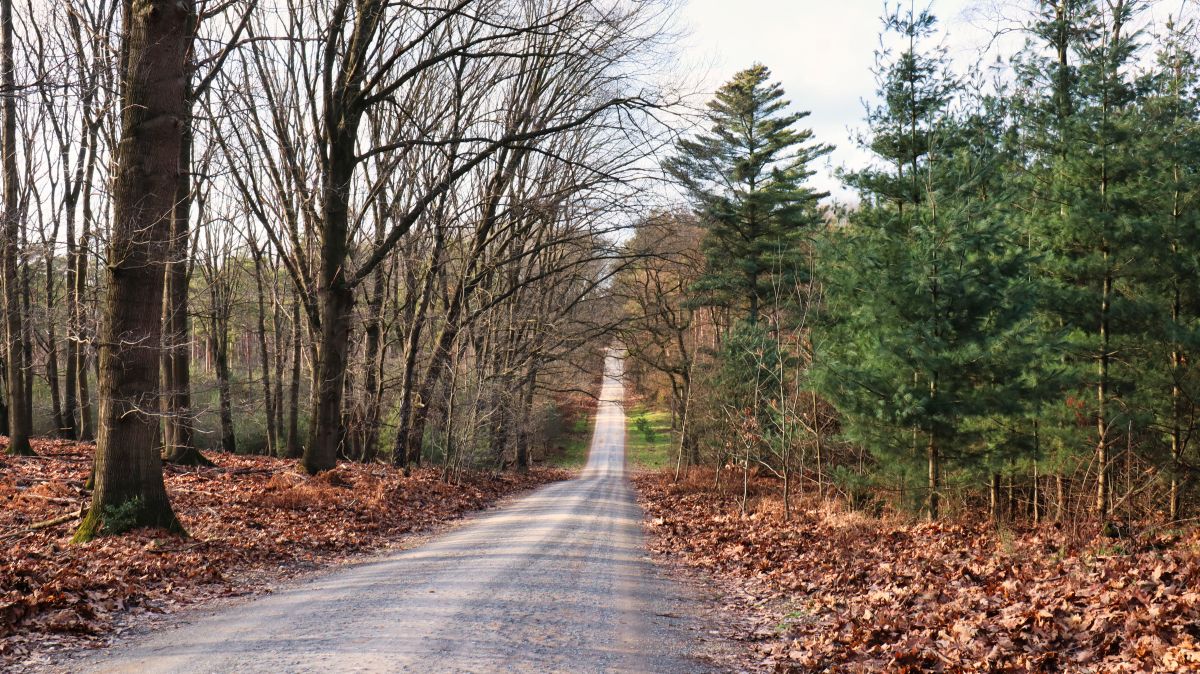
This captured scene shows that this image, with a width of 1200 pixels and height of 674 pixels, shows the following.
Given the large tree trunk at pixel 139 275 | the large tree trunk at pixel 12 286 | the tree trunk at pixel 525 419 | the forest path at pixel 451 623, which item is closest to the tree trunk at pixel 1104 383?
the forest path at pixel 451 623

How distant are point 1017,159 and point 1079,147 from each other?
8835mm

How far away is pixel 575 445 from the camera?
2424 inches

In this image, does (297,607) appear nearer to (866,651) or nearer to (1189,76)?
(866,651)

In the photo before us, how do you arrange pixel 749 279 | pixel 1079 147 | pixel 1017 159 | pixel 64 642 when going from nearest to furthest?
pixel 64 642, pixel 1079 147, pixel 1017 159, pixel 749 279

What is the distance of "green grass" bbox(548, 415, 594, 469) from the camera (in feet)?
178

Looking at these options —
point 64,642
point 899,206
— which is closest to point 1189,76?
point 899,206

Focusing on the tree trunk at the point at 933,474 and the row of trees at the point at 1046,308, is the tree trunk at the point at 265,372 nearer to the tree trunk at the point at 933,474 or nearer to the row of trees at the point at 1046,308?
the row of trees at the point at 1046,308

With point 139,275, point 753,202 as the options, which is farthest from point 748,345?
point 139,275

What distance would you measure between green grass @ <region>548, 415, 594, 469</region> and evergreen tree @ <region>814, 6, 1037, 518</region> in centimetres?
3882

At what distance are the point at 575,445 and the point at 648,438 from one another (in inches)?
227

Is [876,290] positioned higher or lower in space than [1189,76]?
lower

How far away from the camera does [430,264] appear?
2158 centimetres

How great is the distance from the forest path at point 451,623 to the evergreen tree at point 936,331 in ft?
18.8

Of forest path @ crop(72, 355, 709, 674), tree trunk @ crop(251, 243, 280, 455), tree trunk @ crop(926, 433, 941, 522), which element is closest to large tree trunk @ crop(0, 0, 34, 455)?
tree trunk @ crop(251, 243, 280, 455)
